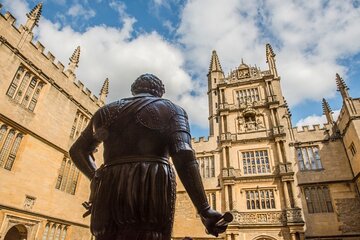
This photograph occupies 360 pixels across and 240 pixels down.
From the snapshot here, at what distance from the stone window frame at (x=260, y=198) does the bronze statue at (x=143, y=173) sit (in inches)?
667

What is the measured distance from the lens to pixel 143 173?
1.63m

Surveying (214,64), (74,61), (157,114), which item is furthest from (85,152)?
(214,64)

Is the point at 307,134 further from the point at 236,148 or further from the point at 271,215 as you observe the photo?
the point at 271,215

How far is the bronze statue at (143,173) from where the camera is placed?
1.54m

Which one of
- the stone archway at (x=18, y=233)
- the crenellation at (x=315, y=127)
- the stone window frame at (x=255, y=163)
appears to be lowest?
the stone archway at (x=18, y=233)

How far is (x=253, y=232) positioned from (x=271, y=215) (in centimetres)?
164

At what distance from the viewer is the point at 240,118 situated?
20594 mm

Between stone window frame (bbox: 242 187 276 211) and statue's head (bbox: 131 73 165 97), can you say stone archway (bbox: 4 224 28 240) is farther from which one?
stone window frame (bbox: 242 187 276 211)

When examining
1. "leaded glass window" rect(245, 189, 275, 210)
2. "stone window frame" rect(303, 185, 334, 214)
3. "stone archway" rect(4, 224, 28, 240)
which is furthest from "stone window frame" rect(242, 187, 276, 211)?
"stone archway" rect(4, 224, 28, 240)

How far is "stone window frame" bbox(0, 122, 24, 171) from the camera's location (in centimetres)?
1061

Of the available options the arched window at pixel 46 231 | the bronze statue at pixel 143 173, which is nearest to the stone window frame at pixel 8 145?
Answer: the arched window at pixel 46 231

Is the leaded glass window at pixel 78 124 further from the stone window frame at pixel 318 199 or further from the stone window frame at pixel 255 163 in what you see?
the stone window frame at pixel 318 199

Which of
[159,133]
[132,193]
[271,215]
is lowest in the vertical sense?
[132,193]

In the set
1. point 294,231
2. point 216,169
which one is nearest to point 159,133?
point 294,231
